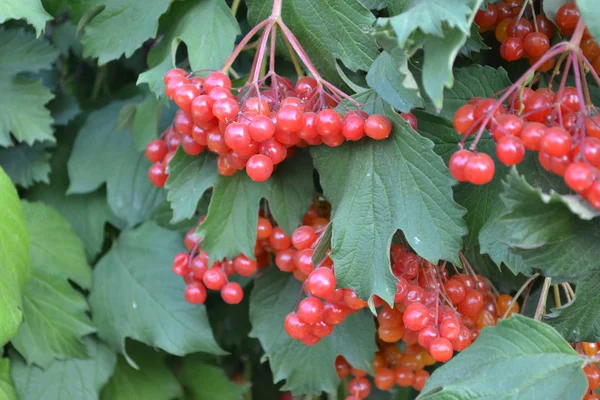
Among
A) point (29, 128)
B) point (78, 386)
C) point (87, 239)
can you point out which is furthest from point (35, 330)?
point (29, 128)

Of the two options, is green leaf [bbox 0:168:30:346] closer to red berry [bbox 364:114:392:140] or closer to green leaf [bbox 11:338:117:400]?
green leaf [bbox 11:338:117:400]

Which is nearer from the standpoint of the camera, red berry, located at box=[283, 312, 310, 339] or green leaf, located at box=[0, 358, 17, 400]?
red berry, located at box=[283, 312, 310, 339]

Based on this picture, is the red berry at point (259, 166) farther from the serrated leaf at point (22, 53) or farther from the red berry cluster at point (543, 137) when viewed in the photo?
the serrated leaf at point (22, 53)

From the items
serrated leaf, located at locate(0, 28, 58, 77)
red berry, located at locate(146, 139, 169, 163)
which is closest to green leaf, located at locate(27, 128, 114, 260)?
serrated leaf, located at locate(0, 28, 58, 77)

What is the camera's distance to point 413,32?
60cm

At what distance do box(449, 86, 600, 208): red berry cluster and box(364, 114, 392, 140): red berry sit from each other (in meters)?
0.08

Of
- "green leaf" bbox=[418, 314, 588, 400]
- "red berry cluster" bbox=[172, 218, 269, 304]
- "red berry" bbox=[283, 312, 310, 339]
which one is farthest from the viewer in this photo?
"red berry cluster" bbox=[172, 218, 269, 304]

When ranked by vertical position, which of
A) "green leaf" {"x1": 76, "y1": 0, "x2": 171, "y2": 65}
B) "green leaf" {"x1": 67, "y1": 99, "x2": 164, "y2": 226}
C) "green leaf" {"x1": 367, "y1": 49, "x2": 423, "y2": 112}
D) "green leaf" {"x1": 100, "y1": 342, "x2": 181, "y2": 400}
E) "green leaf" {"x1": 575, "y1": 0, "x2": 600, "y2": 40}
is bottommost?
"green leaf" {"x1": 100, "y1": 342, "x2": 181, "y2": 400}

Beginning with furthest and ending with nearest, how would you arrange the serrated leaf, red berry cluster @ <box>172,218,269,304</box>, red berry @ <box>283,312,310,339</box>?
1. the serrated leaf
2. red berry cluster @ <box>172,218,269,304</box>
3. red berry @ <box>283,312,310,339</box>

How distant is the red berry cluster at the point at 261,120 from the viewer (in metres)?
0.68

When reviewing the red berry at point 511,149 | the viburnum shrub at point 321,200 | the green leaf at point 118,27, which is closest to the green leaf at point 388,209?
the viburnum shrub at point 321,200

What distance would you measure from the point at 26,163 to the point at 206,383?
1.73 ft

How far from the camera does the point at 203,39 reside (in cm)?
82

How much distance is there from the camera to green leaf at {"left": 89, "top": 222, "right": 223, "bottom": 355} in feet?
3.29
